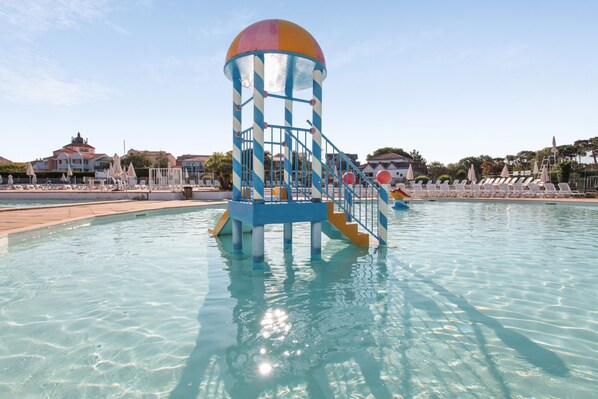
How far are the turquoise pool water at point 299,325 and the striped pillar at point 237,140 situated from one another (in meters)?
1.38

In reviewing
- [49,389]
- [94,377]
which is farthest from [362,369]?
[49,389]

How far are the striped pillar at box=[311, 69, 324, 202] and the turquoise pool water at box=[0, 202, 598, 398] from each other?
127cm

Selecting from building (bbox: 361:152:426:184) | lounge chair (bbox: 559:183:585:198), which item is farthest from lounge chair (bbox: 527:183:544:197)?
building (bbox: 361:152:426:184)

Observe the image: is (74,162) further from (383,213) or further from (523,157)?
(523,157)

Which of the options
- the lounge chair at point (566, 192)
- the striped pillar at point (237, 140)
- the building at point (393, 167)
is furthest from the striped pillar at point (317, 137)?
the building at point (393, 167)

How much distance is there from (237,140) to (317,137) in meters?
1.51

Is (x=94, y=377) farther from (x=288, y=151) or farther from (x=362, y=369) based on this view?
(x=288, y=151)

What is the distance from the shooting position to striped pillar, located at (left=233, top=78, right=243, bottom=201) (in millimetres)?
6574

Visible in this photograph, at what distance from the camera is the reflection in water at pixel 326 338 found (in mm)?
2404

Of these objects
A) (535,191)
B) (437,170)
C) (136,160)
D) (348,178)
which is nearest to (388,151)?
(437,170)

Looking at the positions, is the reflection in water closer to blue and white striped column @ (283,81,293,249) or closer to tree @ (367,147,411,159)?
blue and white striped column @ (283,81,293,249)

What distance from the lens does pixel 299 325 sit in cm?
337

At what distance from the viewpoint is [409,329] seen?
3.30 meters

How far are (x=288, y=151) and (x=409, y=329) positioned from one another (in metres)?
4.66
